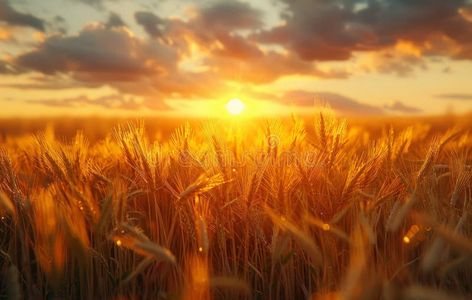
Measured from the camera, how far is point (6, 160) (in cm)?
222

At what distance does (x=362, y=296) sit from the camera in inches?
52.1

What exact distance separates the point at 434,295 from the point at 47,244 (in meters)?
1.27

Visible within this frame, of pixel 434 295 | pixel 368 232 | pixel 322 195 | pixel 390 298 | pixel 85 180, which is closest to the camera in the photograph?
pixel 434 295

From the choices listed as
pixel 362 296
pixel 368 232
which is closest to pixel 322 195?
pixel 368 232

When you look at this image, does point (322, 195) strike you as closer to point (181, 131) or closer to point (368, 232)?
point (368, 232)

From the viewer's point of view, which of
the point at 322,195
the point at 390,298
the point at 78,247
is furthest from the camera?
the point at 322,195

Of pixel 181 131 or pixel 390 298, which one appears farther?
pixel 181 131

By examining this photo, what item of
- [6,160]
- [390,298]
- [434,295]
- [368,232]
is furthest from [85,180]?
[434,295]

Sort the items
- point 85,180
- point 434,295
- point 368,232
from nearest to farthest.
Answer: point 434,295 < point 368,232 < point 85,180

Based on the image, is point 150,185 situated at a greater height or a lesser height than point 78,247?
greater

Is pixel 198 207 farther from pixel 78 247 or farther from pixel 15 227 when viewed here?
pixel 15 227

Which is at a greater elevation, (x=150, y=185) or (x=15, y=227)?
(x=150, y=185)

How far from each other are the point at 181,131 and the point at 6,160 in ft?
2.47

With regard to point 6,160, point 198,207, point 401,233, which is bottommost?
point 401,233
